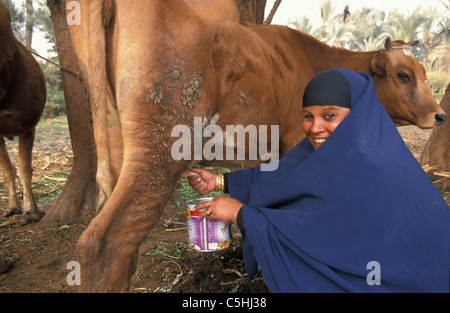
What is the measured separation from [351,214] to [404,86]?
3.15 m

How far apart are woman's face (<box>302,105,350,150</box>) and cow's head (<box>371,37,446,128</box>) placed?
265 centimetres

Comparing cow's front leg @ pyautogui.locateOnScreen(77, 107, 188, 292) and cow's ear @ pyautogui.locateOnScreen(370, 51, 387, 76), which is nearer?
cow's front leg @ pyautogui.locateOnScreen(77, 107, 188, 292)

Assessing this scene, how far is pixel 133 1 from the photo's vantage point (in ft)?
6.57

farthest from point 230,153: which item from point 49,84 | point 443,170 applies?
point 49,84

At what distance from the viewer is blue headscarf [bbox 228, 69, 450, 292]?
1.72 m

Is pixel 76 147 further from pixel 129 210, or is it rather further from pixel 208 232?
pixel 129 210

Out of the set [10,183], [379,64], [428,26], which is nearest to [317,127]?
[379,64]

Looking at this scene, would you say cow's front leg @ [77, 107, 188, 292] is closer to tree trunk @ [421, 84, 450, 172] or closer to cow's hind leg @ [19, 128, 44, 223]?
cow's hind leg @ [19, 128, 44, 223]

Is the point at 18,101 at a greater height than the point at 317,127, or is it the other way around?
the point at 18,101

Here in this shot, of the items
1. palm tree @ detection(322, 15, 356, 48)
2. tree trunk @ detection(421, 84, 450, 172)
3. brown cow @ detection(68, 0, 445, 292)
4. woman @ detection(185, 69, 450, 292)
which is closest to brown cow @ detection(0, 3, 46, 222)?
brown cow @ detection(68, 0, 445, 292)

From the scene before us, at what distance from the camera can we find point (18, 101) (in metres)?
4.08

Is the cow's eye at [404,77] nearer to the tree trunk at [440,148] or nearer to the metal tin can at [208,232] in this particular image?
the tree trunk at [440,148]
